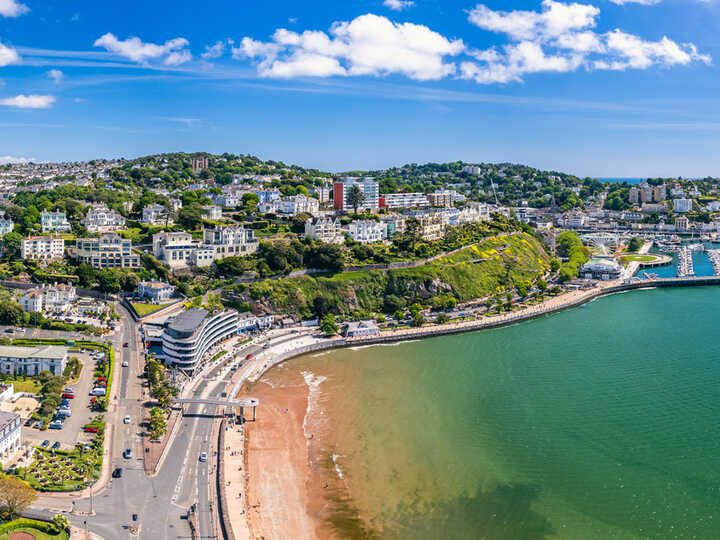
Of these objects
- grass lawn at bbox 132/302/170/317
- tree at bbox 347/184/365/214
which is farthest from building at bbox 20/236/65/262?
tree at bbox 347/184/365/214

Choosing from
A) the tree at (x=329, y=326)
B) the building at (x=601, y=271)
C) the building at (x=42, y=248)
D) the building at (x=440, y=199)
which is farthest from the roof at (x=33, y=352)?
the building at (x=440, y=199)

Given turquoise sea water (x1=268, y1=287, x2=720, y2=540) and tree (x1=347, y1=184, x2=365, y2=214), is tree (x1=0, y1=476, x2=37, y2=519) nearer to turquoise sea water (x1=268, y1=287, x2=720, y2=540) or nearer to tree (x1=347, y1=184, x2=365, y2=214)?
turquoise sea water (x1=268, y1=287, x2=720, y2=540)

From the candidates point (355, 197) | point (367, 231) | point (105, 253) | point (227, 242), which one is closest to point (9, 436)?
point (105, 253)

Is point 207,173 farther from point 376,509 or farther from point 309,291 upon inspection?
point 376,509

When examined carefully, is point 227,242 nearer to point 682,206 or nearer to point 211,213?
point 211,213

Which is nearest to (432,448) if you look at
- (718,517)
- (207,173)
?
(718,517)

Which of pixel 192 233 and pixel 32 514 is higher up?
pixel 192 233
